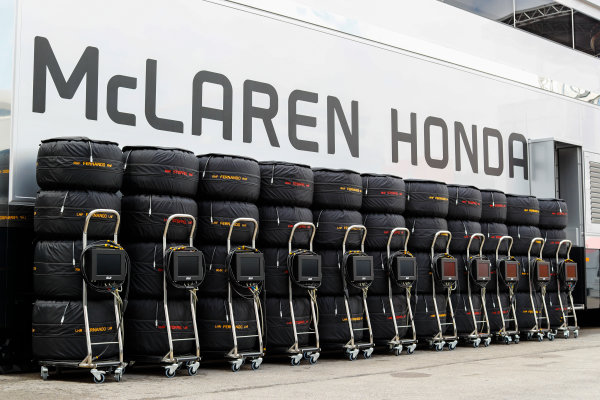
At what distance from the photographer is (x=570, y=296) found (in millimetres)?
12461

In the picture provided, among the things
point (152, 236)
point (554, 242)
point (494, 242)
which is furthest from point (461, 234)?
point (152, 236)

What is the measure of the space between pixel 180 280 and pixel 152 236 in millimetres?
562

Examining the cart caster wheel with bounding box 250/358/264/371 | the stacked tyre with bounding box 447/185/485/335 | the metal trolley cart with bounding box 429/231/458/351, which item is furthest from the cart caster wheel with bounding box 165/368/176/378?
the stacked tyre with bounding box 447/185/485/335

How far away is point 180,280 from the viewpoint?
24.5 ft

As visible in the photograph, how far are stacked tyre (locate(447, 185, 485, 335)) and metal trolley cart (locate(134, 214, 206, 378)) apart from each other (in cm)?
446

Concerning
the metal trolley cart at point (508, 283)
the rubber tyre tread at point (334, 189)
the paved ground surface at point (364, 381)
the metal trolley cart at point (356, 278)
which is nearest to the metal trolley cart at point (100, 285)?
the paved ground surface at point (364, 381)

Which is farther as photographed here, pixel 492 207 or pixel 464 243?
pixel 492 207

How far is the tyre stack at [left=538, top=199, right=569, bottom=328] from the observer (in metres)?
12.2

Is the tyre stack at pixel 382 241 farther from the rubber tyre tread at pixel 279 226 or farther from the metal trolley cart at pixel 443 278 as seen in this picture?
the rubber tyre tread at pixel 279 226

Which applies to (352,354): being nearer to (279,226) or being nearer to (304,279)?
(304,279)

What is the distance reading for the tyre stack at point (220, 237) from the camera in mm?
8023

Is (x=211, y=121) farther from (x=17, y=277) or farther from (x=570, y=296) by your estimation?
(x=570, y=296)

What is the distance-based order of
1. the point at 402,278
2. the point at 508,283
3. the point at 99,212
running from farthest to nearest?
the point at 508,283
the point at 402,278
the point at 99,212

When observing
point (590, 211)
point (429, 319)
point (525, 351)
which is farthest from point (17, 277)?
point (590, 211)
